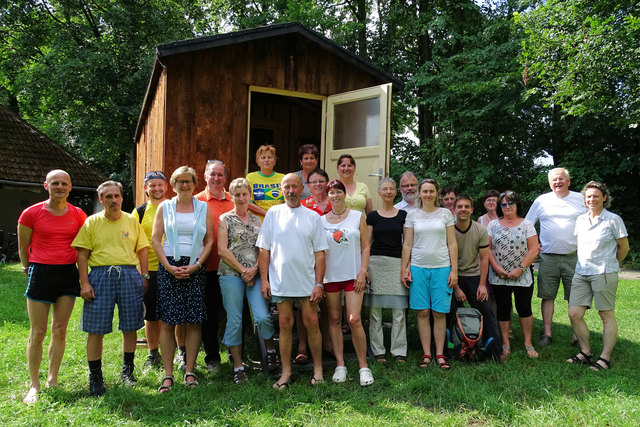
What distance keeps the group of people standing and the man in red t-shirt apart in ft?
0.03

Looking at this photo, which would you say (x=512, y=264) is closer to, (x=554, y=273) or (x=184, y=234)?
(x=554, y=273)

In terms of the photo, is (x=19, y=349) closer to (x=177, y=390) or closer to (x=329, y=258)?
(x=177, y=390)

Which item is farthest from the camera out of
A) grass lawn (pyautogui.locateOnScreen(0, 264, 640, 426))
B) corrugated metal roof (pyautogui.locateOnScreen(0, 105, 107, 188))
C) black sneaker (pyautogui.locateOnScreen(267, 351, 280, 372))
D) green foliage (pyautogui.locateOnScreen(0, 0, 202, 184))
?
green foliage (pyautogui.locateOnScreen(0, 0, 202, 184))

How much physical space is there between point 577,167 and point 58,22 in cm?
1993

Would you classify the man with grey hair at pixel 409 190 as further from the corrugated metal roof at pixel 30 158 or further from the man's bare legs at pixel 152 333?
the corrugated metal roof at pixel 30 158

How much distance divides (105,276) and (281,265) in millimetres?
1403

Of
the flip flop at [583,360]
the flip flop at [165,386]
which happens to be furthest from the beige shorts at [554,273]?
the flip flop at [165,386]

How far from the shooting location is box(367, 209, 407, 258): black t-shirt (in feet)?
15.0

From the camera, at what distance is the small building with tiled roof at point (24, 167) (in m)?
14.7

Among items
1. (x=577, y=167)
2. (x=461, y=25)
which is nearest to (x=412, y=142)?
(x=461, y=25)

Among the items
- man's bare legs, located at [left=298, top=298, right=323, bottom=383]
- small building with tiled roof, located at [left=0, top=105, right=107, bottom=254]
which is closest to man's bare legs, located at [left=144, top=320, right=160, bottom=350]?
man's bare legs, located at [left=298, top=298, right=323, bottom=383]

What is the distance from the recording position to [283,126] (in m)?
9.77

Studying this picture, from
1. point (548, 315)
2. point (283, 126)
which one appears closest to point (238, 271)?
point (548, 315)

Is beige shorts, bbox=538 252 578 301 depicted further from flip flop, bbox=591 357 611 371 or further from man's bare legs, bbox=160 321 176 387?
man's bare legs, bbox=160 321 176 387
